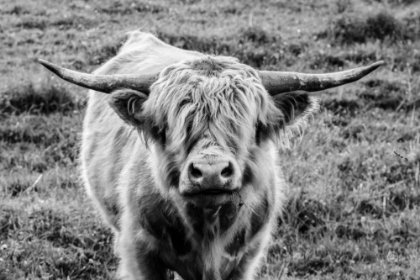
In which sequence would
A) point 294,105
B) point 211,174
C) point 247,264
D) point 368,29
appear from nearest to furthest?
point 211,174, point 294,105, point 247,264, point 368,29

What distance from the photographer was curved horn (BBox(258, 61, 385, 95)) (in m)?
3.65

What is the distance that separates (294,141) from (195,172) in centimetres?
366

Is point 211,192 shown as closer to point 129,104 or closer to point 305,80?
point 129,104

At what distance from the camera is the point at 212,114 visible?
341 centimetres

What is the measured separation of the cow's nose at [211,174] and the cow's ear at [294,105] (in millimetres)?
852

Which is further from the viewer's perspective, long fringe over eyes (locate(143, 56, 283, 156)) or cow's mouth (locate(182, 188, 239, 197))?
long fringe over eyes (locate(143, 56, 283, 156))

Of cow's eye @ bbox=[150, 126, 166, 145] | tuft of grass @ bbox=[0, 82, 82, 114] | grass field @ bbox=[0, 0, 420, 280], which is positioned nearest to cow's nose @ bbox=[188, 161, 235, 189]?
cow's eye @ bbox=[150, 126, 166, 145]

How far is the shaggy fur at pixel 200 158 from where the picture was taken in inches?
135

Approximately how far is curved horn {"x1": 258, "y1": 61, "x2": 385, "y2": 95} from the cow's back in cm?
91

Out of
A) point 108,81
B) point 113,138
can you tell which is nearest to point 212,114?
point 108,81

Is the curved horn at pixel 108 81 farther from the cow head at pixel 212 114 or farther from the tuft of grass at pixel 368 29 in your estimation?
the tuft of grass at pixel 368 29

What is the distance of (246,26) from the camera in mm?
9352

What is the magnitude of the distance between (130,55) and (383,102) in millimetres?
3502

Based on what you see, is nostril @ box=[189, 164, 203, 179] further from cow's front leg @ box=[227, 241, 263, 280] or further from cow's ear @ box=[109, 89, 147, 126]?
cow's front leg @ box=[227, 241, 263, 280]
